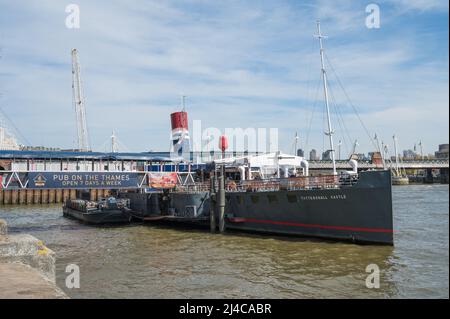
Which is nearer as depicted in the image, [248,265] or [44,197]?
[248,265]

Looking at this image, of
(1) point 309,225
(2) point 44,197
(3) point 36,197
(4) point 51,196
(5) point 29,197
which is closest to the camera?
(1) point 309,225

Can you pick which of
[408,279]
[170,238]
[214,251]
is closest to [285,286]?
[408,279]

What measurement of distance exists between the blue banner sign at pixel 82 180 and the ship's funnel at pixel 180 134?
7.95m

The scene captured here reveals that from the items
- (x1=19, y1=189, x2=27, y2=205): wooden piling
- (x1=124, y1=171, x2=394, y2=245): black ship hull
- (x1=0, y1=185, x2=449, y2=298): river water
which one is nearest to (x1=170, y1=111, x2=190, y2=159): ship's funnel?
(x1=124, y1=171, x2=394, y2=245): black ship hull

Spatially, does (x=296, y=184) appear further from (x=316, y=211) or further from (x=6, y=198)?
(x=6, y=198)

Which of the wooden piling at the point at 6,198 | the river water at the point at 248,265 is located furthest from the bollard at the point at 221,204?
the wooden piling at the point at 6,198

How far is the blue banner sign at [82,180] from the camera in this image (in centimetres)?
3688

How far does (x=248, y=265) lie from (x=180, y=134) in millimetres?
29120

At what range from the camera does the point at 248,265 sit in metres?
20.3

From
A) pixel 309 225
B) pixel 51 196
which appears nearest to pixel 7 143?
pixel 51 196

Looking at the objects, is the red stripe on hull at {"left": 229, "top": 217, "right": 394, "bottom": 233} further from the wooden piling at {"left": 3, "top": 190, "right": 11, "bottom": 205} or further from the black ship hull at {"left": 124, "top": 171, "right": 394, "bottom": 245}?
the wooden piling at {"left": 3, "top": 190, "right": 11, "bottom": 205}

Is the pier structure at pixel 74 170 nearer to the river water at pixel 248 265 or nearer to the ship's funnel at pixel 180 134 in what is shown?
the ship's funnel at pixel 180 134

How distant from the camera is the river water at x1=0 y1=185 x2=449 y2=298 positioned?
15.7 metres
